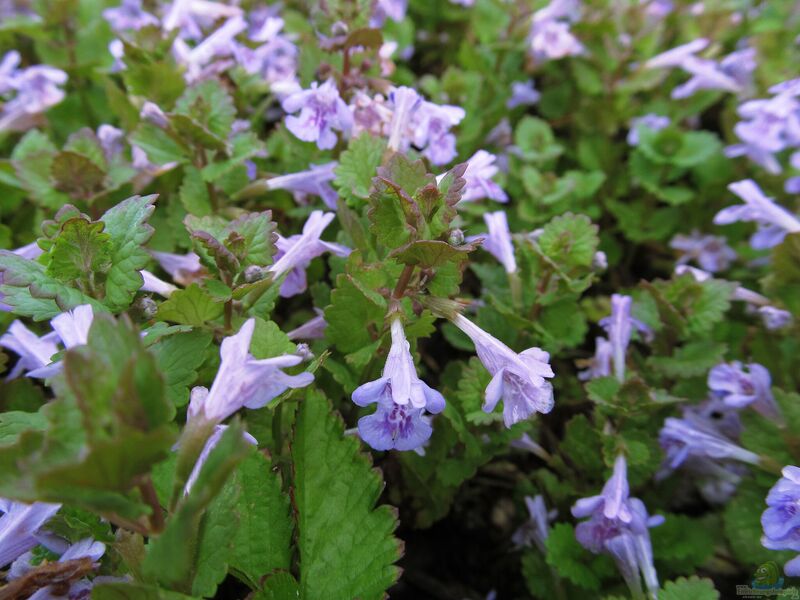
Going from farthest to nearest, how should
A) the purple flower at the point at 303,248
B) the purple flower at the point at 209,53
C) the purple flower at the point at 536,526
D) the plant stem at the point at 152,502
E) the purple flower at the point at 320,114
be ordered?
the purple flower at the point at 209,53, the purple flower at the point at 536,526, the purple flower at the point at 320,114, the purple flower at the point at 303,248, the plant stem at the point at 152,502

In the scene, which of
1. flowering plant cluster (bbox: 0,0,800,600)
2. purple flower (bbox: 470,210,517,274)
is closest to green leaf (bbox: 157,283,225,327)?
flowering plant cluster (bbox: 0,0,800,600)

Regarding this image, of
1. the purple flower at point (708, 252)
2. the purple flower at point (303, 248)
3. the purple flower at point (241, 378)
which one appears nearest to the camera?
the purple flower at point (241, 378)

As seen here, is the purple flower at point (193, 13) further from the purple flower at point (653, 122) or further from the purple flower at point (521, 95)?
the purple flower at point (653, 122)

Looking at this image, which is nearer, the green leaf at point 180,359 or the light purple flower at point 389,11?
the green leaf at point 180,359

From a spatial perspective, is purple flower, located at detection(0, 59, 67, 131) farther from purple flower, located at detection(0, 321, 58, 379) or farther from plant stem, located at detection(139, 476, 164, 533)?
plant stem, located at detection(139, 476, 164, 533)

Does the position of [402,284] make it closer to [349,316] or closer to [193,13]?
[349,316]

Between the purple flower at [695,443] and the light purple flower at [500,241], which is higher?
the light purple flower at [500,241]

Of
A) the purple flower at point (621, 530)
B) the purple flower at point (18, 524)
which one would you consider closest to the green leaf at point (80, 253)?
the purple flower at point (18, 524)
